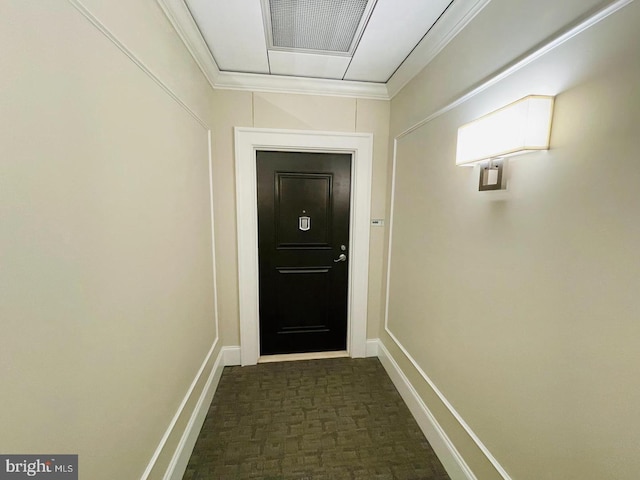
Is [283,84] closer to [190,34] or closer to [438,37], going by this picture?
[190,34]

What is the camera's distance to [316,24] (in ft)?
4.88

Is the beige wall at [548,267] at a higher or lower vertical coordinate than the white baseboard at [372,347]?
higher

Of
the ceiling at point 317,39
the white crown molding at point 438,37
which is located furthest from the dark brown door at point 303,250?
the white crown molding at point 438,37

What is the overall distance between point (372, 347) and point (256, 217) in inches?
64.5

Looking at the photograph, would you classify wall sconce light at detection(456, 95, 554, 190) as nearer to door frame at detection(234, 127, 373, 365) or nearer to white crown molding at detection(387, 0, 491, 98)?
white crown molding at detection(387, 0, 491, 98)

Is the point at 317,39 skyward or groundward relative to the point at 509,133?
skyward

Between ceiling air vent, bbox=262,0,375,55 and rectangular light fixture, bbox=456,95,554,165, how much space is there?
863 mm

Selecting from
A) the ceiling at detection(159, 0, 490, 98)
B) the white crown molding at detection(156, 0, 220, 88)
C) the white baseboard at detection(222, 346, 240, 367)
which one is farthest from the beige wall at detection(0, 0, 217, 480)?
the white baseboard at detection(222, 346, 240, 367)

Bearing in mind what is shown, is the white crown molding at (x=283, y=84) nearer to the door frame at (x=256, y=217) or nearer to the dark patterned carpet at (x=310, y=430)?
the door frame at (x=256, y=217)

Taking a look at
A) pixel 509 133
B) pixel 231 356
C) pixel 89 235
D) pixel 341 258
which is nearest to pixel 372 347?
pixel 341 258

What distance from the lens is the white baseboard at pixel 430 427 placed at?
1.39 metres

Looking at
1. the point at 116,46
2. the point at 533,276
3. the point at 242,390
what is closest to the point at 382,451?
the point at 242,390

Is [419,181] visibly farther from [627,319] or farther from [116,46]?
[116,46]

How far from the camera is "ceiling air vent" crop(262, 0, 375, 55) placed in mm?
1344
